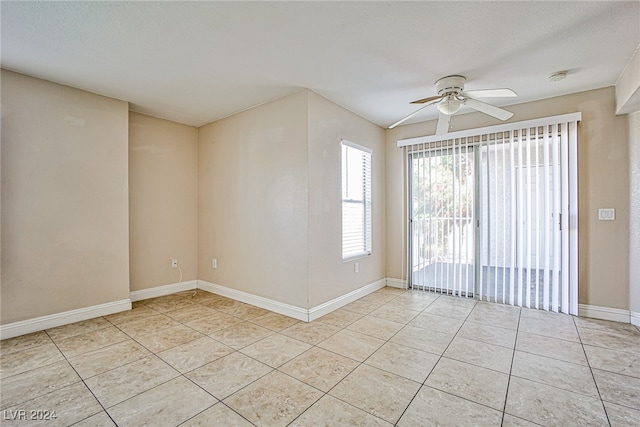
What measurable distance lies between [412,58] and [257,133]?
204 centimetres

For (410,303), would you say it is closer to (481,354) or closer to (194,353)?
(481,354)

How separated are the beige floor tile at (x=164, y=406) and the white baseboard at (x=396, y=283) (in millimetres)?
3360

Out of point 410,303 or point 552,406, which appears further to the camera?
point 410,303

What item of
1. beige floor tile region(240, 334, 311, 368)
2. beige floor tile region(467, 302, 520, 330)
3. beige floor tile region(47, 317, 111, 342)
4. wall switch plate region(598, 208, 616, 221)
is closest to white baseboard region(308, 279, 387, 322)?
beige floor tile region(240, 334, 311, 368)

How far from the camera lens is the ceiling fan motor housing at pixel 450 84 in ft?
9.42

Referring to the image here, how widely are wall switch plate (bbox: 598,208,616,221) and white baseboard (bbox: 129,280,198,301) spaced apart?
17.9 feet

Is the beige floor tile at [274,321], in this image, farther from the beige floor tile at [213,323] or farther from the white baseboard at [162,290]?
the white baseboard at [162,290]

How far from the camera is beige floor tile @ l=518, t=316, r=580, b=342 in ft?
9.12

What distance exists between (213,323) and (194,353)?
0.69m

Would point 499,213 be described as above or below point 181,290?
above

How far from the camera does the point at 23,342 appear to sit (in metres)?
2.64

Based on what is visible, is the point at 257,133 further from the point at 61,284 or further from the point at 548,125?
the point at 548,125

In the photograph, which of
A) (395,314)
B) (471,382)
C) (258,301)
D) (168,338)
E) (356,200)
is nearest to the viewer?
(471,382)

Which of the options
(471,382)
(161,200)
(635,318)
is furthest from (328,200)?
(635,318)
